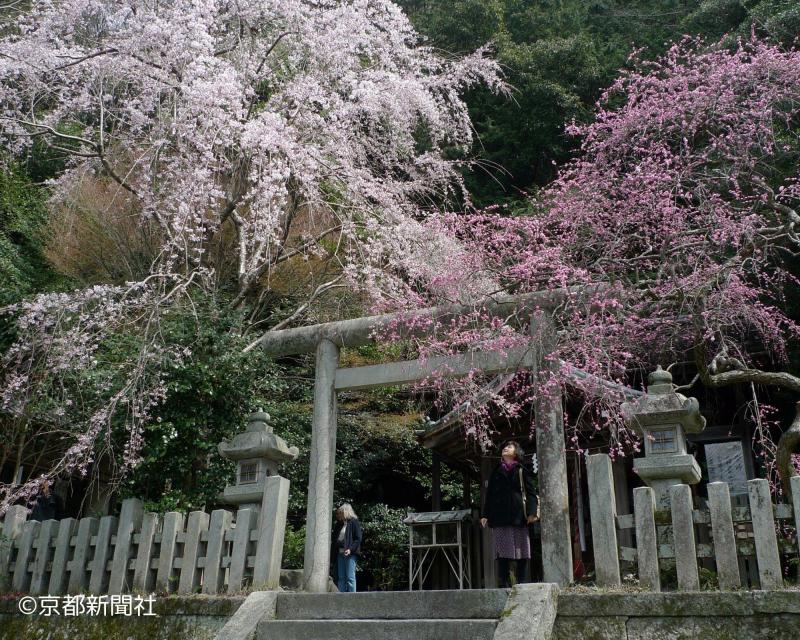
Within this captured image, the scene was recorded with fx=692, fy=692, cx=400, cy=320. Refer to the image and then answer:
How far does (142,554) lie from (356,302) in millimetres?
5386

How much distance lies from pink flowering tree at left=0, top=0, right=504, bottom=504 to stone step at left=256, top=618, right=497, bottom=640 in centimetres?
269

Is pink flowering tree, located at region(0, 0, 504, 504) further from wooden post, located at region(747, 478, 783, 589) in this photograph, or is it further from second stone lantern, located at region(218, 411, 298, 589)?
wooden post, located at region(747, 478, 783, 589)

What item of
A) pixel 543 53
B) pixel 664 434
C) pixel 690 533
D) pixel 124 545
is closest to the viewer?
pixel 690 533

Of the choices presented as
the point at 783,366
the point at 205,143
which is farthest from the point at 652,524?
the point at 783,366

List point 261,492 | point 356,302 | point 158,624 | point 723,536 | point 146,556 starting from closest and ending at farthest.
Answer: point 723,536, point 158,624, point 146,556, point 261,492, point 356,302

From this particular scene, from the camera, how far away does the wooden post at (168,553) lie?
5.94 meters

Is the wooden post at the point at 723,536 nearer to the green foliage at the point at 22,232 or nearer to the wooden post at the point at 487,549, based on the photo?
the wooden post at the point at 487,549

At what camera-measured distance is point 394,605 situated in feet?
16.4

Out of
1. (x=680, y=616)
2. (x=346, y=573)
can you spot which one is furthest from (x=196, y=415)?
(x=680, y=616)

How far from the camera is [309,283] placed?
36.7ft

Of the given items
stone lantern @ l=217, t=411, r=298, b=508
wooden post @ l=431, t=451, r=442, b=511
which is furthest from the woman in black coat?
wooden post @ l=431, t=451, r=442, b=511

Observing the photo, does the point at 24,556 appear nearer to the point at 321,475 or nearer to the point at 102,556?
the point at 102,556

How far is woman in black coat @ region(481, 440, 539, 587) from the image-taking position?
6312mm

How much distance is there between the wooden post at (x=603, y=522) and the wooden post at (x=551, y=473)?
1.86ft
